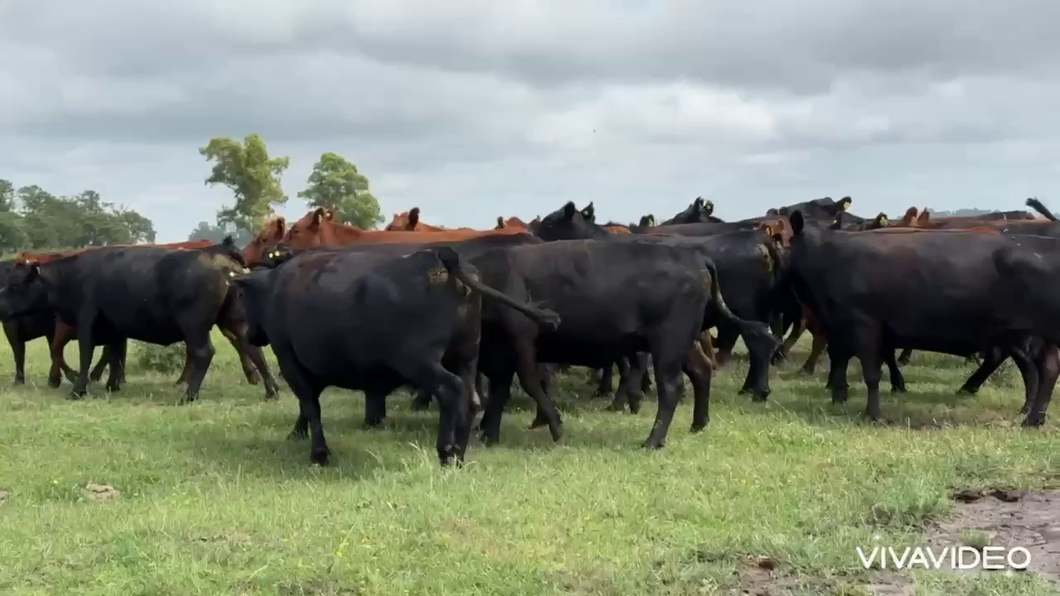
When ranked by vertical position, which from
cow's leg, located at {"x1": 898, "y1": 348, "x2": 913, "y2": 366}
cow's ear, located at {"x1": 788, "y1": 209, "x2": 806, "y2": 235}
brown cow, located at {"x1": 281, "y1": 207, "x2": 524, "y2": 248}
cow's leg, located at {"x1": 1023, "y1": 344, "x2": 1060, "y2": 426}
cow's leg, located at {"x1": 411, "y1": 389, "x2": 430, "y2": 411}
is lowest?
cow's leg, located at {"x1": 411, "y1": 389, "x2": 430, "y2": 411}

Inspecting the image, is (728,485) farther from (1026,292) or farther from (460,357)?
(1026,292)

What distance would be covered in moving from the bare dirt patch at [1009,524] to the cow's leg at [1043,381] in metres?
3.37

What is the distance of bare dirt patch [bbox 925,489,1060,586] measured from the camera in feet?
18.9

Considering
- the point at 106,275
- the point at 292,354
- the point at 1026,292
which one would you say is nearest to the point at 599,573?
the point at 292,354

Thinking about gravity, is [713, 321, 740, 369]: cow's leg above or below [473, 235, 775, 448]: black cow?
below

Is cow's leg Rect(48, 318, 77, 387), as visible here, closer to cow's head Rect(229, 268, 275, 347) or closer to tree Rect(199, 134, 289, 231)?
cow's head Rect(229, 268, 275, 347)

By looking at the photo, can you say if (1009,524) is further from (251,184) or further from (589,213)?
(251,184)

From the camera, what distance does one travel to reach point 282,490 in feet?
26.2

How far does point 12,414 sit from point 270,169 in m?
40.1

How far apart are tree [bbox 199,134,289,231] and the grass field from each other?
3859cm

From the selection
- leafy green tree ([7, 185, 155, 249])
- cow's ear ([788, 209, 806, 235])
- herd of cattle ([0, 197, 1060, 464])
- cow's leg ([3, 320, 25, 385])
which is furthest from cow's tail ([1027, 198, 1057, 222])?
leafy green tree ([7, 185, 155, 249])

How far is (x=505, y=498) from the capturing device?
23.3 ft

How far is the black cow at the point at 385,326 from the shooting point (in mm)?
8555

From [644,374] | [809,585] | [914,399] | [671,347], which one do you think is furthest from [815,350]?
[809,585]
